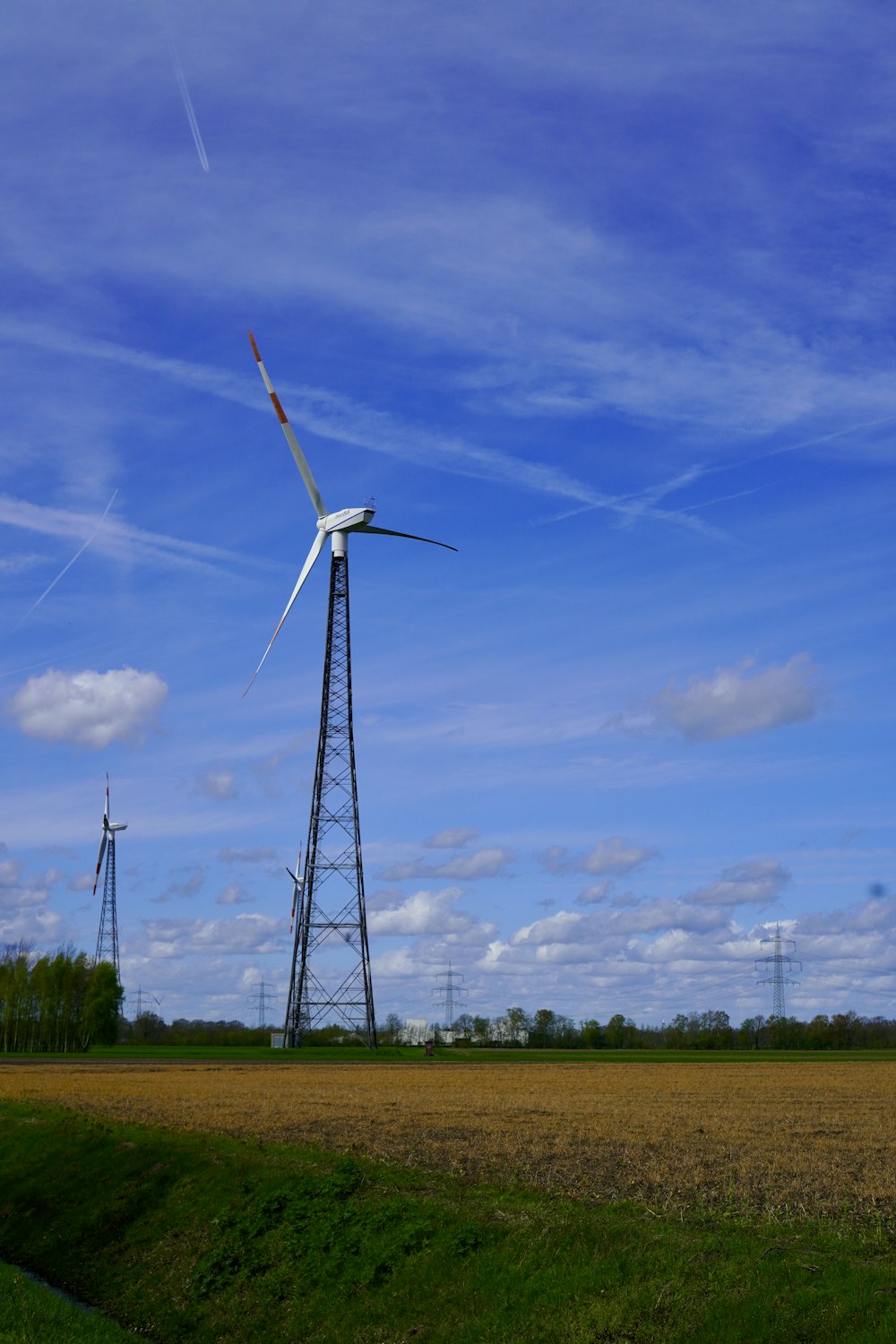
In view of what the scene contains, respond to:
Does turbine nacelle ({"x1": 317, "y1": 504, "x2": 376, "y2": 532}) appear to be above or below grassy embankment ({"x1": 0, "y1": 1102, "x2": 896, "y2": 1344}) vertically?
above

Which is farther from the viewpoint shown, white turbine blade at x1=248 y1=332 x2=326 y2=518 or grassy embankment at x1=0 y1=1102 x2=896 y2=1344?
white turbine blade at x1=248 y1=332 x2=326 y2=518

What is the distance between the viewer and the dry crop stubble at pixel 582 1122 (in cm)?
2916

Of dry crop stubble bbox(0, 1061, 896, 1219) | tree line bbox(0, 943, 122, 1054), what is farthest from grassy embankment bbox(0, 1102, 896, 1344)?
tree line bbox(0, 943, 122, 1054)

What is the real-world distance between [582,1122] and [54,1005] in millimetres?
163988

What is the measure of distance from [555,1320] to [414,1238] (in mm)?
4977

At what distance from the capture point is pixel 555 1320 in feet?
70.7

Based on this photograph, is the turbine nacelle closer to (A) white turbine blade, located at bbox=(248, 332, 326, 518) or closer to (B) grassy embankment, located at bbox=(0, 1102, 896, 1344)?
(A) white turbine blade, located at bbox=(248, 332, 326, 518)

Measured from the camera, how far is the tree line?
186 metres

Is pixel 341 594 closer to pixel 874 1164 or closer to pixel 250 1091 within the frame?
pixel 250 1091

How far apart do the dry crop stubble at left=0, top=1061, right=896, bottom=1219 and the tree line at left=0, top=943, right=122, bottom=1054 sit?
333 ft

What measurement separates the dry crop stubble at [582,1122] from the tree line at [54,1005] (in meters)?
101

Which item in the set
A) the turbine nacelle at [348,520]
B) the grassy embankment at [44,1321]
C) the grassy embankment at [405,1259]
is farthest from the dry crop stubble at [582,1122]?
the turbine nacelle at [348,520]

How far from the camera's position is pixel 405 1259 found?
25.4 m

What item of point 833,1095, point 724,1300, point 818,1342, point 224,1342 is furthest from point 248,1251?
point 833,1095
